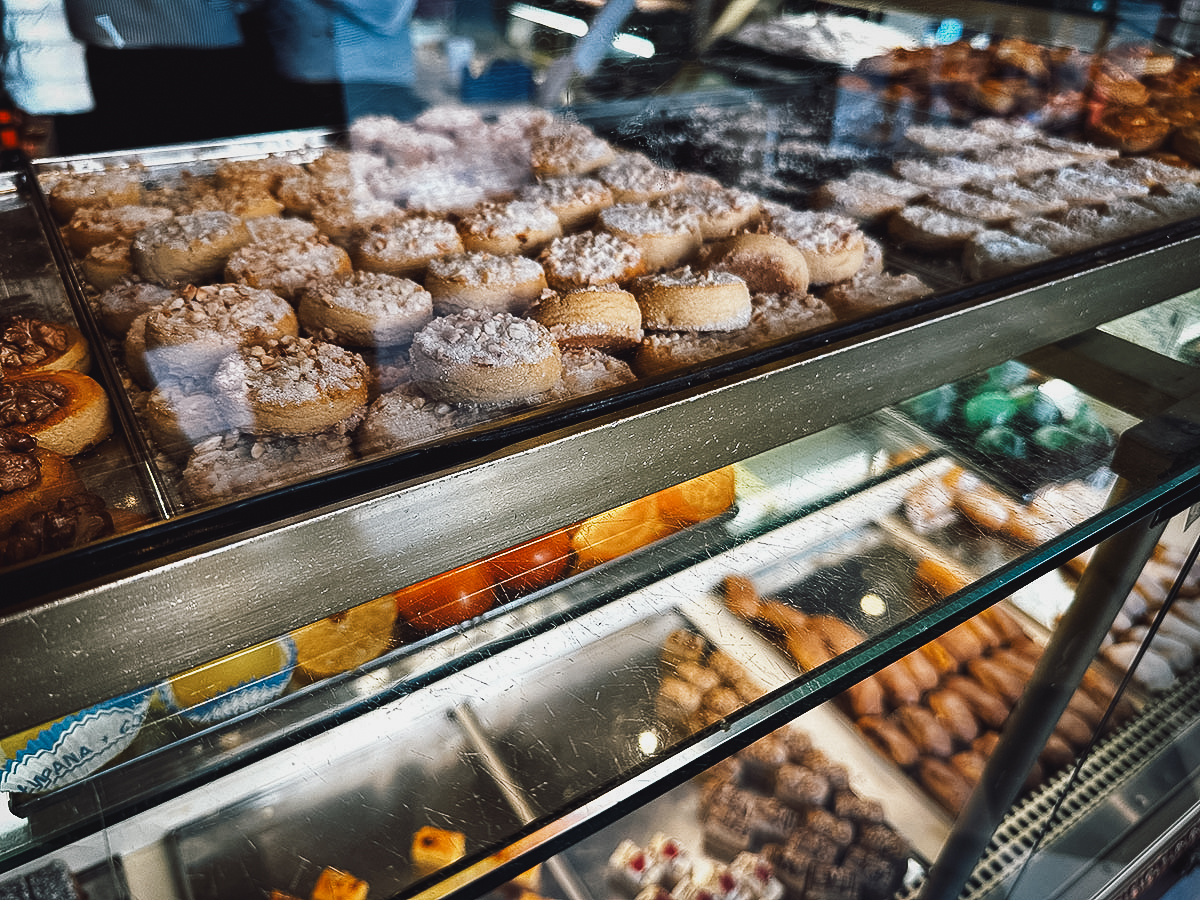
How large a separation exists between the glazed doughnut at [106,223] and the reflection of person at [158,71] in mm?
113

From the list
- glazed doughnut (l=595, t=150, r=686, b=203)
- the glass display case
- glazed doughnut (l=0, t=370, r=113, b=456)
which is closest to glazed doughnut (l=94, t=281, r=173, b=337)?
the glass display case

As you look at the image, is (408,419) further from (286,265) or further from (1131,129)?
(1131,129)

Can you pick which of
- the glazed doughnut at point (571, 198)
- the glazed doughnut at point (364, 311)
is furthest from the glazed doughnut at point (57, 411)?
the glazed doughnut at point (571, 198)

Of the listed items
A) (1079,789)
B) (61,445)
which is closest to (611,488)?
(61,445)

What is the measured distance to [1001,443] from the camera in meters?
1.47

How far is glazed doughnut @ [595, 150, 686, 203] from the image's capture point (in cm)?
175

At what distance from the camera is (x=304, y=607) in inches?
31.8

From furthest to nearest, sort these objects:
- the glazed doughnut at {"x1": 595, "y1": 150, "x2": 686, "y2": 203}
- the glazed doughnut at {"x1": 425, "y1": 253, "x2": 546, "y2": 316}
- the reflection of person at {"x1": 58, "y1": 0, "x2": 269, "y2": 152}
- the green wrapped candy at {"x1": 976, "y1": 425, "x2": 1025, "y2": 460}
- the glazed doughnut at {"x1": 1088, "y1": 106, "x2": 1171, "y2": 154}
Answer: the glazed doughnut at {"x1": 1088, "y1": 106, "x2": 1171, "y2": 154} < the glazed doughnut at {"x1": 595, "y1": 150, "x2": 686, "y2": 203} < the green wrapped candy at {"x1": 976, "y1": 425, "x2": 1025, "y2": 460} < the glazed doughnut at {"x1": 425, "y1": 253, "x2": 546, "y2": 316} < the reflection of person at {"x1": 58, "y1": 0, "x2": 269, "y2": 152}

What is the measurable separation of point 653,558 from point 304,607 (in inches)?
21.2

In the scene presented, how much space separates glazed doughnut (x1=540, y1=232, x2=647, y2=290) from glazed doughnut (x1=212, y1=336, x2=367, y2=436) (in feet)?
1.35

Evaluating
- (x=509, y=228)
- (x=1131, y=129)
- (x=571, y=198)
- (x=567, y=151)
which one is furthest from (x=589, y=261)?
(x=1131, y=129)

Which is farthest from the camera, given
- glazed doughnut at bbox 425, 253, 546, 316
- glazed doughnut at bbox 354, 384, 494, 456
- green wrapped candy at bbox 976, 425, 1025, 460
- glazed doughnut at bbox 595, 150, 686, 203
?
glazed doughnut at bbox 595, 150, 686, 203

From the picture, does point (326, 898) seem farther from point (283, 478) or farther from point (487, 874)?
point (283, 478)

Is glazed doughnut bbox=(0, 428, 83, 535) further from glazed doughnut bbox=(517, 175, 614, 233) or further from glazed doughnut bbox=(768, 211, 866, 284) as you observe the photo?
glazed doughnut bbox=(768, 211, 866, 284)
